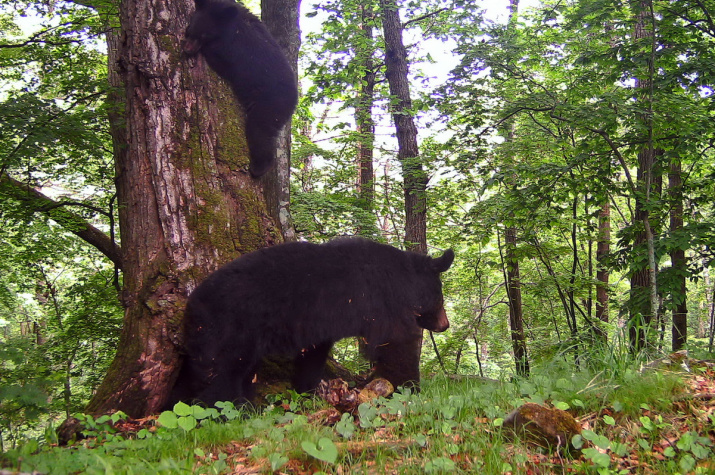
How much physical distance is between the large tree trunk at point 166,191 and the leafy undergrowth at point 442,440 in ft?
2.47

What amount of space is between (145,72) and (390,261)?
111 inches

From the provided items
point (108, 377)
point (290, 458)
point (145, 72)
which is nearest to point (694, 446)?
point (290, 458)

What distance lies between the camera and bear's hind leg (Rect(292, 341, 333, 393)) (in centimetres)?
459

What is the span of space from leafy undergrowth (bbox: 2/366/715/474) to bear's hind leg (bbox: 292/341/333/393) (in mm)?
1410

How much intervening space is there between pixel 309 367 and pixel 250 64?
3075 mm

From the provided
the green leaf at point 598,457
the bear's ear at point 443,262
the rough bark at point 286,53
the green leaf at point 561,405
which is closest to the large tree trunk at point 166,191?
the rough bark at point 286,53

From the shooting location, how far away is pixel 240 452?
2.42 metres

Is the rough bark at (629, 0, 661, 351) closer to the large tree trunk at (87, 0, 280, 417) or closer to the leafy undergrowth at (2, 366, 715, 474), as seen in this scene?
the leafy undergrowth at (2, 366, 715, 474)

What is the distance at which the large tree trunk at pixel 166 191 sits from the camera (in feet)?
12.3

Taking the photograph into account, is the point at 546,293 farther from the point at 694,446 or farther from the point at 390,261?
the point at 694,446

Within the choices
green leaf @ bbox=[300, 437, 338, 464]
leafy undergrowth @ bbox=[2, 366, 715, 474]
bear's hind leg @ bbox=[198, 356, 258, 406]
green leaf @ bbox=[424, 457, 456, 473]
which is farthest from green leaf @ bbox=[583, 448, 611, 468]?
bear's hind leg @ bbox=[198, 356, 258, 406]

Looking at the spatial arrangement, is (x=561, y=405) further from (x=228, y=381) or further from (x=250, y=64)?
(x=250, y=64)

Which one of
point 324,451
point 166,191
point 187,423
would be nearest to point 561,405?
point 324,451

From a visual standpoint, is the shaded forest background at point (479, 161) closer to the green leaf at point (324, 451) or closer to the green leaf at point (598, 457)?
the green leaf at point (598, 457)
